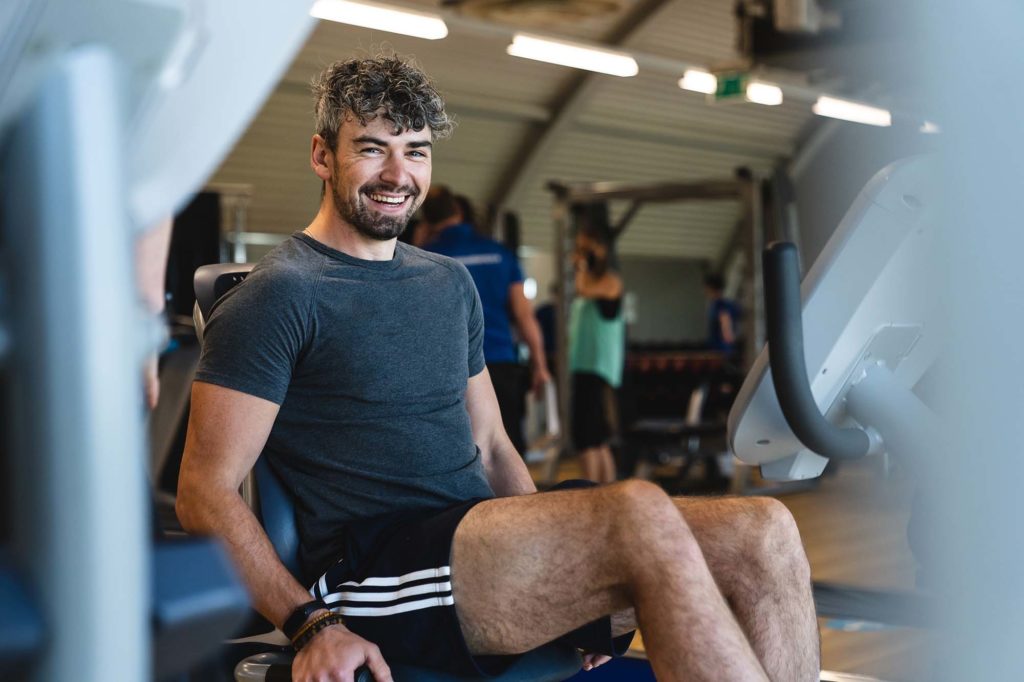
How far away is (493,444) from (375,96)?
23.2 inches

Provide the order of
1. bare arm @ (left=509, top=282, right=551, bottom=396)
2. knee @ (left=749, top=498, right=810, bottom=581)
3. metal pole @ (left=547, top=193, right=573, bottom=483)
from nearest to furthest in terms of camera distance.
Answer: knee @ (left=749, top=498, right=810, bottom=581), bare arm @ (left=509, top=282, right=551, bottom=396), metal pole @ (left=547, top=193, right=573, bottom=483)

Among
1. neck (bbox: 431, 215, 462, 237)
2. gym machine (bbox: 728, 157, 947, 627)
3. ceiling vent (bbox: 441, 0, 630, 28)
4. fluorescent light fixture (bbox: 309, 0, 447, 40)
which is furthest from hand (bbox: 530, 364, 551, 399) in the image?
gym machine (bbox: 728, 157, 947, 627)

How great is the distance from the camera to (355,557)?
65.7 inches

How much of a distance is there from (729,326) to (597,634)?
23.0ft

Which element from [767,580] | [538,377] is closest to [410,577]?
[767,580]

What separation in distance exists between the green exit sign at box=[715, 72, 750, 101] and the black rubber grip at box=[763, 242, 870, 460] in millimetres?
6731

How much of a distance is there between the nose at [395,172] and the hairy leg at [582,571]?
487 millimetres

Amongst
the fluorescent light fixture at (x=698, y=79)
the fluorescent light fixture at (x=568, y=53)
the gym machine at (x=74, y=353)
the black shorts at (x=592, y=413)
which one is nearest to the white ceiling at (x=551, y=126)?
the fluorescent light fixture at (x=698, y=79)

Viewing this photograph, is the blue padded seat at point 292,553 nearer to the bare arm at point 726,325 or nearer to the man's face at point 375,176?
the man's face at point 375,176

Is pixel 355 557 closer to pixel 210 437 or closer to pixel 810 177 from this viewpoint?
pixel 210 437

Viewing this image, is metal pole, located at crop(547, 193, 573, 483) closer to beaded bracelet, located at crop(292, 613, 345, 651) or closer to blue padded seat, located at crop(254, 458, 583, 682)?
blue padded seat, located at crop(254, 458, 583, 682)

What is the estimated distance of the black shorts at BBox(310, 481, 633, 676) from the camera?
1.59 metres

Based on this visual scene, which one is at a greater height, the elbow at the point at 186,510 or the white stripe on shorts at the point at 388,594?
the elbow at the point at 186,510

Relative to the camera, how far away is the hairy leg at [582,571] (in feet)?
4.85
